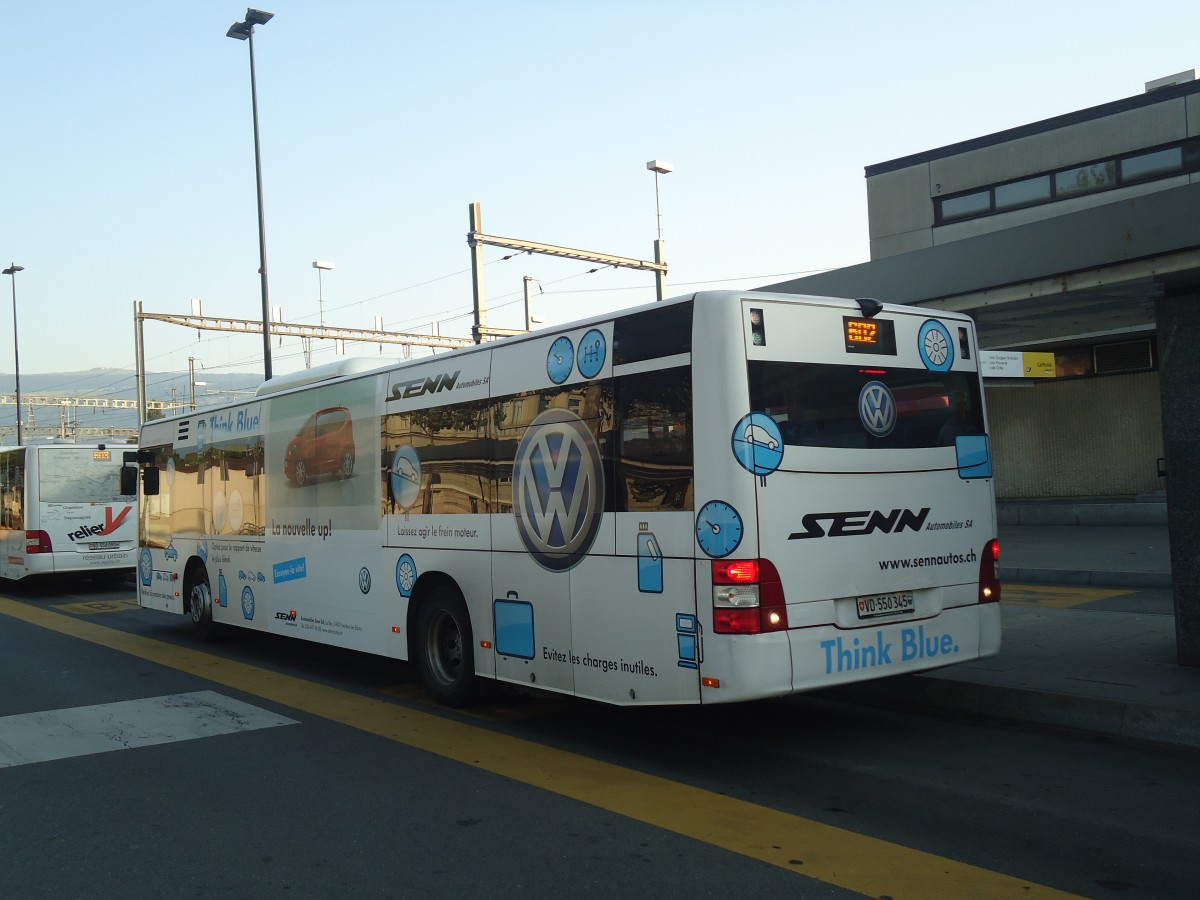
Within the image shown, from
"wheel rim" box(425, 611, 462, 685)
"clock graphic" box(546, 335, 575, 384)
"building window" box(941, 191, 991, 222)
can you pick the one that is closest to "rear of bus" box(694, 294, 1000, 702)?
"clock graphic" box(546, 335, 575, 384)

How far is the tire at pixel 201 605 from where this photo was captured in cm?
1260

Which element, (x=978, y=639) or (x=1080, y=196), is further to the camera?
(x=1080, y=196)

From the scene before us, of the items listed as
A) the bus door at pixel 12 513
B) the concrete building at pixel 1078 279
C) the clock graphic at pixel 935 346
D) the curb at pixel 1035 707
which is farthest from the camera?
the bus door at pixel 12 513

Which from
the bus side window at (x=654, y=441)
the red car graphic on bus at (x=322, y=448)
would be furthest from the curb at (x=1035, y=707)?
the red car graphic on bus at (x=322, y=448)

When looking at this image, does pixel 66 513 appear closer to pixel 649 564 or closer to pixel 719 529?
pixel 649 564

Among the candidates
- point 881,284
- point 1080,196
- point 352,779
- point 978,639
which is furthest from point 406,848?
point 1080,196

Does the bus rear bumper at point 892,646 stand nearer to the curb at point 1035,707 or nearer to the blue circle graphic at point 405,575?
the curb at point 1035,707

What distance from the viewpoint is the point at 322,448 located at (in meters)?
10.2

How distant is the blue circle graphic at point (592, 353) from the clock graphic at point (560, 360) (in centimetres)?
12

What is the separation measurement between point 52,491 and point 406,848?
55.2ft

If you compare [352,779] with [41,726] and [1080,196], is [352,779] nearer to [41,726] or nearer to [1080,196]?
[41,726]

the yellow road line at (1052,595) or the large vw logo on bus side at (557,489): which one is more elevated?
the large vw logo on bus side at (557,489)

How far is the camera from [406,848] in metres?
5.11

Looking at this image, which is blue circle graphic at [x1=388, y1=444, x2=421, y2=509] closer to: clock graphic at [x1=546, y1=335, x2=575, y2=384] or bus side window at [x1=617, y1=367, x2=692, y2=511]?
clock graphic at [x1=546, y1=335, x2=575, y2=384]
